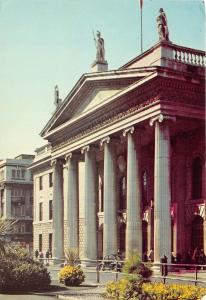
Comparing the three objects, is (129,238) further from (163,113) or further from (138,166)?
(163,113)

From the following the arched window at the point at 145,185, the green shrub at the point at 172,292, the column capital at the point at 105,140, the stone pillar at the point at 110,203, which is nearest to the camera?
the green shrub at the point at 172,292

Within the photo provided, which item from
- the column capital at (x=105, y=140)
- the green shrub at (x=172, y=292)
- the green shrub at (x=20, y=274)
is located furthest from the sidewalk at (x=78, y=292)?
the column capital at (x=105, y=140)

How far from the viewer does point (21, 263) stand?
73.5 ft

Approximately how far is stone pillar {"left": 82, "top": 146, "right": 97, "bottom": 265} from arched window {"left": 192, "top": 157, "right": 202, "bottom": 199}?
21.5 feet

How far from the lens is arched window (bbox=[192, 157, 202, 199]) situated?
31.3m

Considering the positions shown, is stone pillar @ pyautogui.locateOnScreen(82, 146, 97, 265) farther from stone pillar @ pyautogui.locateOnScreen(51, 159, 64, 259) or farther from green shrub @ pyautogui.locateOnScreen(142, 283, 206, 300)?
green shrub @ pyautogui.locateOnScreen(142, 283, 206, 300)

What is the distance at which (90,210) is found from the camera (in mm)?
34906

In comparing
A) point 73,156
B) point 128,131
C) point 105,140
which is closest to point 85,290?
point 128,131

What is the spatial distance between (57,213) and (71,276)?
1671cm

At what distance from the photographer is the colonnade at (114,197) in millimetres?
27141

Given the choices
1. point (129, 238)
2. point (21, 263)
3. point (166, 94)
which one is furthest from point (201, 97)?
point (21, 263)

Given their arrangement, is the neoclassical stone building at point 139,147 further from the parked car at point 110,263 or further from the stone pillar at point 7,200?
the stone pillar at point 7,200

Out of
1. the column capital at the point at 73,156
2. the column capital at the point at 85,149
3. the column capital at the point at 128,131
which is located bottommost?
the column capital at the point at 73,156

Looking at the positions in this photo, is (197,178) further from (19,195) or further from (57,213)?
(19,195)
